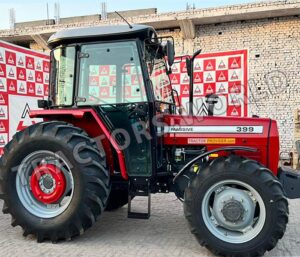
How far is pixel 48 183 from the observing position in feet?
13.6

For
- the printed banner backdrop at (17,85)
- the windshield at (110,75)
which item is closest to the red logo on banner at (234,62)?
the printed banner backdrop at (17,85)

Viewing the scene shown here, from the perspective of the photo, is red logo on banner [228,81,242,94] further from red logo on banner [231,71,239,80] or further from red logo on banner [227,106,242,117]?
red logo on banner [227,106,242,117]

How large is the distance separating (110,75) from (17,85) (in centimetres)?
359

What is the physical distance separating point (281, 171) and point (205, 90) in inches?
218

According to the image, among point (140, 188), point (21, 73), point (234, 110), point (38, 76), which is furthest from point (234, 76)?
point (140, 188)

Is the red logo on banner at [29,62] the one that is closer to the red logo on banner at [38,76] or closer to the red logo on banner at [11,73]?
the red logo on banner at [38,76]

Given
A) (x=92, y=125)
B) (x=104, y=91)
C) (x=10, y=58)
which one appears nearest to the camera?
(x=104, y=91)

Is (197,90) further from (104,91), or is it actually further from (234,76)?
(104,91)

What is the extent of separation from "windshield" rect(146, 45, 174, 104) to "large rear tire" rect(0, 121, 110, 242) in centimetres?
98

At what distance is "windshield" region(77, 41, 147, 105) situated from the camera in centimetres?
411

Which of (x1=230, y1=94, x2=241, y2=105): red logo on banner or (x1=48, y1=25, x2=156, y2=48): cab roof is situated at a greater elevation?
(x1=48, y1=25, x2=156, y2=48): cab roof

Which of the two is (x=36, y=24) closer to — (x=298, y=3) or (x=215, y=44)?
(x=215, y=44)

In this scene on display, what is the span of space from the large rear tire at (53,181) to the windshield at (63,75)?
0.39 metres

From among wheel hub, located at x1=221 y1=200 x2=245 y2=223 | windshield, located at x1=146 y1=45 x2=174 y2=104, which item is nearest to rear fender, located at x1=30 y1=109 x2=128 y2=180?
windshield, located at x1=146 y1=45 x2=174 y2=104
